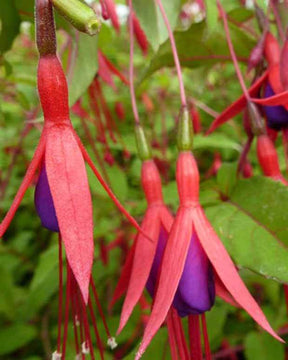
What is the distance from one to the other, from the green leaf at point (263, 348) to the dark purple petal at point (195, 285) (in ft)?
1.76

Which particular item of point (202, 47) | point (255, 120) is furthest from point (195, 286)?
point (202, 47)

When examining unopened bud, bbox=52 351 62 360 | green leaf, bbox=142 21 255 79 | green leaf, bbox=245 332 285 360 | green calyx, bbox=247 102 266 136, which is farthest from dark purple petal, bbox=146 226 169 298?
green leaf, bbox=245 332 285 360

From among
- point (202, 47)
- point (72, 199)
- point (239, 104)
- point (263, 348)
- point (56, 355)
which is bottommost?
point (263, 348)

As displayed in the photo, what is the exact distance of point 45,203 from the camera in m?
0.50

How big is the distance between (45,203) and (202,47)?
1.65ft

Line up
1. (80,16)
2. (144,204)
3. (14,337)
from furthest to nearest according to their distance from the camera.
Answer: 1. (14,337)
2. (144,204)
3. (80,16)

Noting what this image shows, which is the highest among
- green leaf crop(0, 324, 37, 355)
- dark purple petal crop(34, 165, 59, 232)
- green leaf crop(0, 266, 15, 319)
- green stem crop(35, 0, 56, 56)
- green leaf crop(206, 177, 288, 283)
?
green stem crop(35, 0, 56, 56)

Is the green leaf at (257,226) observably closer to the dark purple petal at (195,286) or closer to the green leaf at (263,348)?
the dark purple petal at (195,286)

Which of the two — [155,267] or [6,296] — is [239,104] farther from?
Answer: [6,296]

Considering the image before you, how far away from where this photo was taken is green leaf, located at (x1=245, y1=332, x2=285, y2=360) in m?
1.03

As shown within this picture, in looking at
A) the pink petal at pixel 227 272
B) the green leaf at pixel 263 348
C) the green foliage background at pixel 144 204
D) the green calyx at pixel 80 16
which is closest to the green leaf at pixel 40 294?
the green foliage background at pixel 144 204

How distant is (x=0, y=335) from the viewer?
1095 millimetres

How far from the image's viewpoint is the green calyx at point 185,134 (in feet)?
2.12

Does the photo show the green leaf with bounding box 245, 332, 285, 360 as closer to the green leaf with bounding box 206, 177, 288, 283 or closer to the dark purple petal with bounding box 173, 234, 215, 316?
the green leaf with bounding box 206, 177, 288, 283
